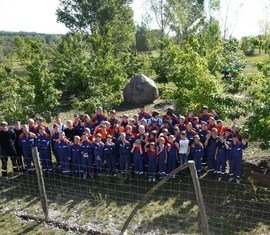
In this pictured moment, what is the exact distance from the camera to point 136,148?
11305 mm

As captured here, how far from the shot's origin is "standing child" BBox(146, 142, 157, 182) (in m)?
11.2

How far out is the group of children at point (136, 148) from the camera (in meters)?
11.1

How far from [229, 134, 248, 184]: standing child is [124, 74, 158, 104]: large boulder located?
12210 millimetres

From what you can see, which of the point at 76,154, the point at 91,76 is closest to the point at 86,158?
the point at 76,154

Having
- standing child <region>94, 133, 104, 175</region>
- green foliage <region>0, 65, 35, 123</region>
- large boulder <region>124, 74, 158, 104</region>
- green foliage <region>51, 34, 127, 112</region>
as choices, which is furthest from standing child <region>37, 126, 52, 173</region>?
large boulder <region>124, 74, 158, 104</region>

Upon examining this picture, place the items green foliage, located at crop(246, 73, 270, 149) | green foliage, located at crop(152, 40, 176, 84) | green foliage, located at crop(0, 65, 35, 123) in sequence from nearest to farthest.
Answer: green foliage, located at crop(246, 73, 270, 149) → green foliage, located at crop(0, 65, 35, 123) → green foliage, located at crop(152, 40, 176, 84)

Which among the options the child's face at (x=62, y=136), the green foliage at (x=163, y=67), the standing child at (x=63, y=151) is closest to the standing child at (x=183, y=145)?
the standing child at (x=63, y=151)

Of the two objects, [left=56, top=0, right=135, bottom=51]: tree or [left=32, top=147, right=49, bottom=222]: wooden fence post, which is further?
[left=56, top=0, right=135, bottom=51]: tree

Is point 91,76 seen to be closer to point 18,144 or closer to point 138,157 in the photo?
point 18,144

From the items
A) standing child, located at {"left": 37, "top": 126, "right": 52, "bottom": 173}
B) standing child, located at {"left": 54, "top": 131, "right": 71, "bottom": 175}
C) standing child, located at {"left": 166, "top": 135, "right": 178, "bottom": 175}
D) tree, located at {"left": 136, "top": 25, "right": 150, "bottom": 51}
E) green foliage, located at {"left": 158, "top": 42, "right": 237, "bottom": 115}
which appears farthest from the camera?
tree, located at {"left": 136, "top": 25, "right": 150, "bottom": 51}

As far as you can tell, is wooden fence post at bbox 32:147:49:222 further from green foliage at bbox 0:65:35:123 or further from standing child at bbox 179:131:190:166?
green foliage at bbox 0:65:35:123

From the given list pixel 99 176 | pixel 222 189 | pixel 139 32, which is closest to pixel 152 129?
pixel 99 176

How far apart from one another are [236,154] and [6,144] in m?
7.39

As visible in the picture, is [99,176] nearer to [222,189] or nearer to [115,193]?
[115,193]
